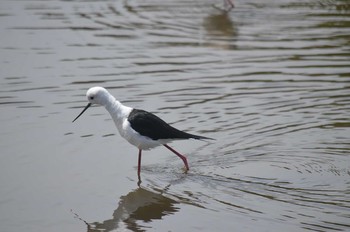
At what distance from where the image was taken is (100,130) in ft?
34.6

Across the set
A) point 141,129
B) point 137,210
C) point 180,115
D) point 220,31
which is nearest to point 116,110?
point 141,129

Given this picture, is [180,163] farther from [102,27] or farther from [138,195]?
[102,27]

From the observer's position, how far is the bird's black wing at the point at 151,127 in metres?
9.07

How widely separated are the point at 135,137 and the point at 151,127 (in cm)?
21

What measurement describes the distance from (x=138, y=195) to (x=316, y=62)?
5.63m

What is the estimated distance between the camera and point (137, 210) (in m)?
8.40

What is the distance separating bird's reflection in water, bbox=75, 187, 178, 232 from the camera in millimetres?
7936

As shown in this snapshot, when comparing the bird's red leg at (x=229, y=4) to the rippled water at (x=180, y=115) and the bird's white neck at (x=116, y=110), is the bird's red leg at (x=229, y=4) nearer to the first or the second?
the rippled water at (x=180, y=115)

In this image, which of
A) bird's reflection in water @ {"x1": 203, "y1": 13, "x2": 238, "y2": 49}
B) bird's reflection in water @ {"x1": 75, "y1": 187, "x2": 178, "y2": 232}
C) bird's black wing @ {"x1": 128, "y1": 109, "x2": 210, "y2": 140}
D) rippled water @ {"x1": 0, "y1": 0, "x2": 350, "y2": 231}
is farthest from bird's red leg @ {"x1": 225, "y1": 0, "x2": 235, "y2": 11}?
bird's reflection in water @ {"x1": 75, "y1": 187, "x2": 178, "y2": 232}

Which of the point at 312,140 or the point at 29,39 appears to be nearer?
the point at 312,140

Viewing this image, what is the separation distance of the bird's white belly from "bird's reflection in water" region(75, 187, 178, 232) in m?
0.53

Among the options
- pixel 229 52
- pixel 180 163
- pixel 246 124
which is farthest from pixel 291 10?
pixel 180 163

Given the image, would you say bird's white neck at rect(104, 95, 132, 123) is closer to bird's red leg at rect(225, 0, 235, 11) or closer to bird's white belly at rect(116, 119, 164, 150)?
bird's white belly at rect(116, 119, 164, 150)

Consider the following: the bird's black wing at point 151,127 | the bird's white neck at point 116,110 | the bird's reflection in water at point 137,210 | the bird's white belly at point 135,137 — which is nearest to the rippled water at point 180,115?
the bird's reflection in water at point 137,210
